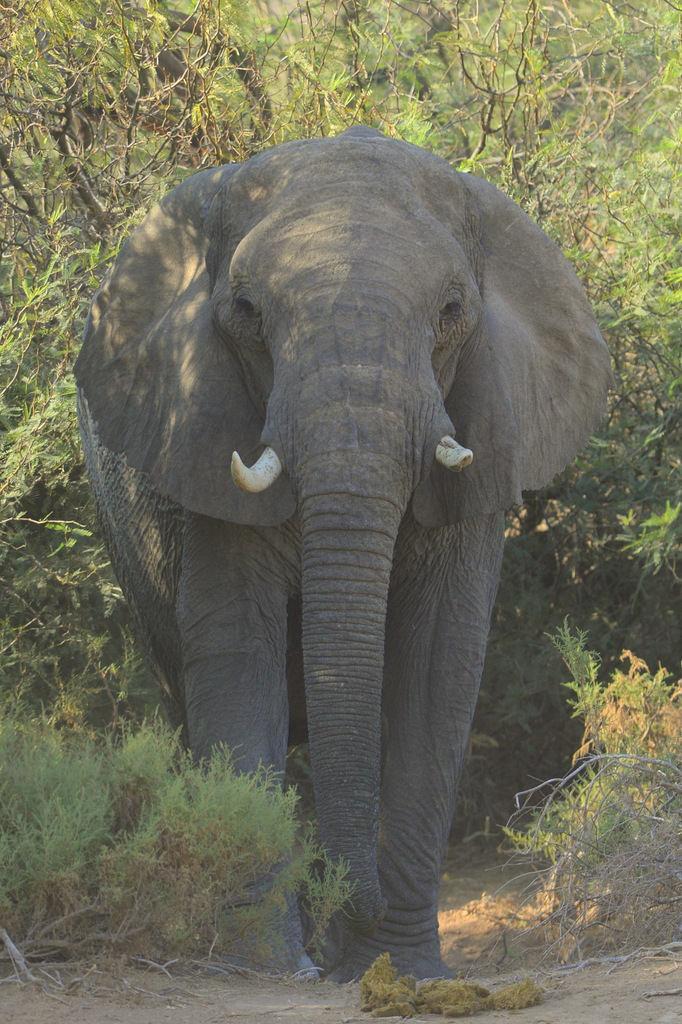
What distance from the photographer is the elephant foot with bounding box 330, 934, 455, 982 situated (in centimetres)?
480

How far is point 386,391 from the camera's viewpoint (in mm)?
4137

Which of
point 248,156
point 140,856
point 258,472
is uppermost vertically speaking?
point 248,156

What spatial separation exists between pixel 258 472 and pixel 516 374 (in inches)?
47.5

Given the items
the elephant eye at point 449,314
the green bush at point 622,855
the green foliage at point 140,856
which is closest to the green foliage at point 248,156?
the green bush at point 622,855

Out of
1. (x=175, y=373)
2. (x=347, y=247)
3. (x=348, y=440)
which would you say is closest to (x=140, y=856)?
(x=348, y=440)

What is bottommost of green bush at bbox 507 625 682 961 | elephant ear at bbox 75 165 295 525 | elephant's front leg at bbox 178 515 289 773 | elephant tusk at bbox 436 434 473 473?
green bush at bbox 507 625 682 961

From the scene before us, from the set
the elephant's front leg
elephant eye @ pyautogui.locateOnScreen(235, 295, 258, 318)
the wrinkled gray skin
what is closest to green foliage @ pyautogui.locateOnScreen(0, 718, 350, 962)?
the wrinkled gray skin

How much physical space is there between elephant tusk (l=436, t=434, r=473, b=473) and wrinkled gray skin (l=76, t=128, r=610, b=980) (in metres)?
0.05

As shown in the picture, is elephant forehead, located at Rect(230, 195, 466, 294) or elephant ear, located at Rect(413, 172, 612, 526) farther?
elephant ear, located at Rect(413, 172, 612, 526)

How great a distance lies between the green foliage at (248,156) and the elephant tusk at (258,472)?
88.2 inches

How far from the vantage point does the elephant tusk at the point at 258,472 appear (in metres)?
4.04

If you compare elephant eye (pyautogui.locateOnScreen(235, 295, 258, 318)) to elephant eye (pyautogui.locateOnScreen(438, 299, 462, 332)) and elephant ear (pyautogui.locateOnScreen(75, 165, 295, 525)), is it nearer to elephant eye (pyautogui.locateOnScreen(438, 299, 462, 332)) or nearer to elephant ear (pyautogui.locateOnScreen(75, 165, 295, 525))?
elephant ear (pyautogui.locateOnScreen(75, 165, 295, 525))

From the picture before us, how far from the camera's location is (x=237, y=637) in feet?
15.6

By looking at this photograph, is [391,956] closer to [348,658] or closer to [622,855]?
[622,855]
